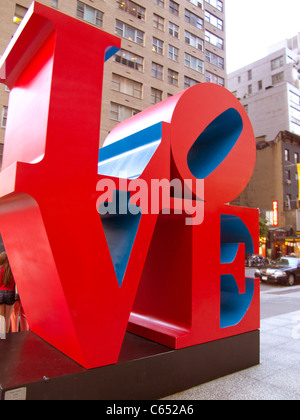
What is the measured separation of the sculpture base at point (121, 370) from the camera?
3139 millimetres

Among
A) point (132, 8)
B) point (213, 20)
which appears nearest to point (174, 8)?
point (132, 8)

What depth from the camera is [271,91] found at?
45312mm

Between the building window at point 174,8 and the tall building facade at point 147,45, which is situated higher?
the building window at point 174,8

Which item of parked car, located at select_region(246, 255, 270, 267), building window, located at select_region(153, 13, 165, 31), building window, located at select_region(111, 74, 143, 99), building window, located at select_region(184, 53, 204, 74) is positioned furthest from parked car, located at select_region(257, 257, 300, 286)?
building window, located at select_region(153, 13, 165, 31)

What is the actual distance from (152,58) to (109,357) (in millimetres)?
28836

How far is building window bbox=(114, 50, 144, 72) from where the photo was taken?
84.3ft

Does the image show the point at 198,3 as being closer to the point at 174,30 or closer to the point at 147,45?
the point at 174,30

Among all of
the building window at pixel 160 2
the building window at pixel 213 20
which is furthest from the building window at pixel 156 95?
the building window at pixel 213 20

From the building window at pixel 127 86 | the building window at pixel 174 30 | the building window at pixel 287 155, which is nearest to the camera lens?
the building window at pixel 127 86

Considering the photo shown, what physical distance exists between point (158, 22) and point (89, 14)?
7.99m

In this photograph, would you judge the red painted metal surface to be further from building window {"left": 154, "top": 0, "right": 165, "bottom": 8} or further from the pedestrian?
building window {"left": 154, "top": 0, "right": 165, "bottom": 8}

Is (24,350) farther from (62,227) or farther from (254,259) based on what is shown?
(254,259)

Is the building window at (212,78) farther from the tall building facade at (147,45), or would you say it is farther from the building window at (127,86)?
the building window at (127,86)

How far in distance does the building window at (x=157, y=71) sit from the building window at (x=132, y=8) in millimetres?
4083
